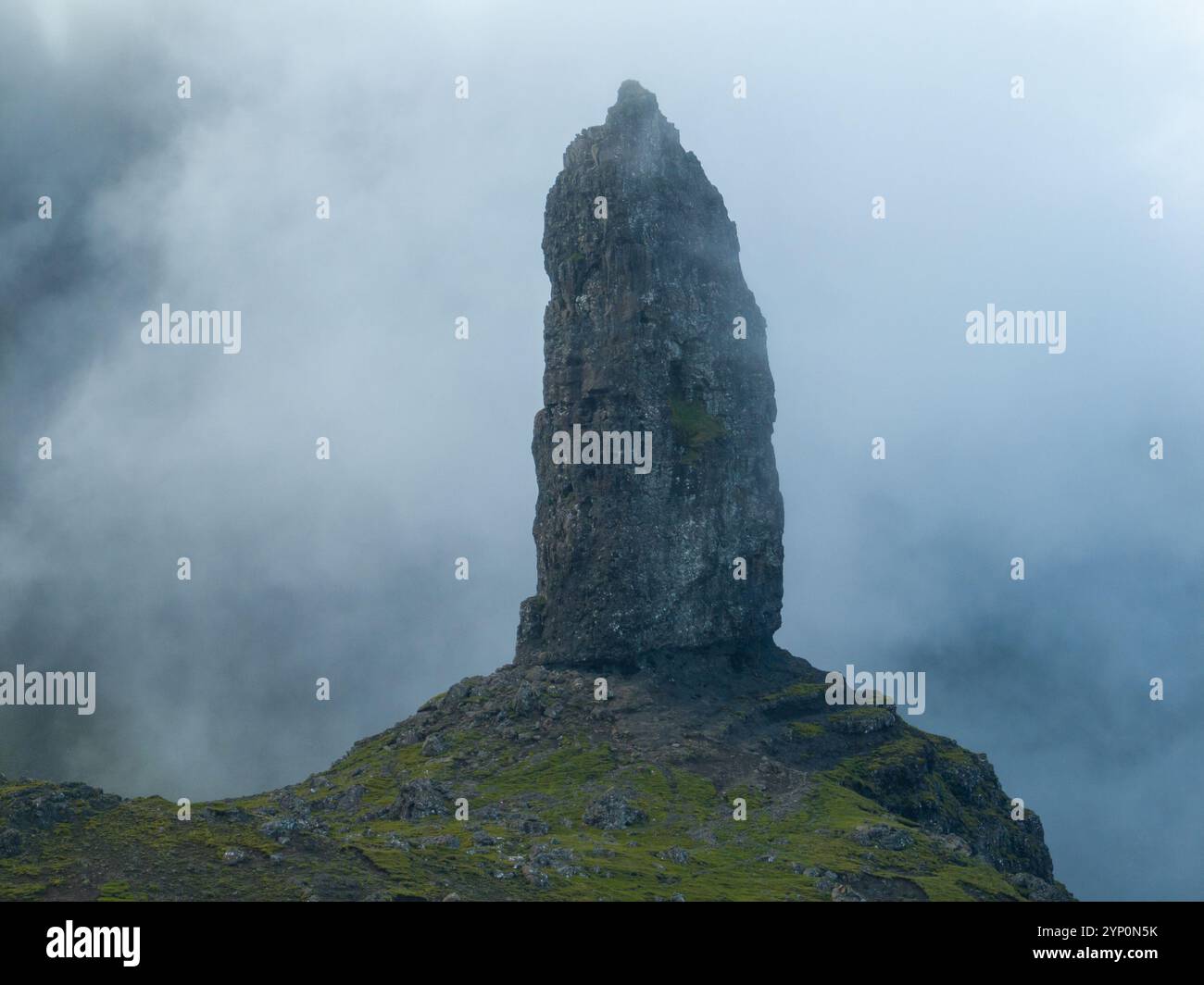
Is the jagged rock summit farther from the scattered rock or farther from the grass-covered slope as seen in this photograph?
the grass-covered slope

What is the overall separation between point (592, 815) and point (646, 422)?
3513 cm

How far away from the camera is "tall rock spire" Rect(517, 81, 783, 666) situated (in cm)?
11956

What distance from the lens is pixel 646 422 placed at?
121 meters

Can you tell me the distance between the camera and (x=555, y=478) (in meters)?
124

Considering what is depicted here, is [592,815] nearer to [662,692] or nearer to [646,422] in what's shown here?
[662,692]

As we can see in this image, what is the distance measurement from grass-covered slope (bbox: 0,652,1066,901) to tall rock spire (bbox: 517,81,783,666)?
4.73 meters

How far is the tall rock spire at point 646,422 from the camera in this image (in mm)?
119562

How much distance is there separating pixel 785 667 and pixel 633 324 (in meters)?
32.9

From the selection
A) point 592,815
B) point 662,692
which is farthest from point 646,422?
point 592,815

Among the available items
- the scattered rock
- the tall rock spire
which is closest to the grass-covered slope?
the scattered rock

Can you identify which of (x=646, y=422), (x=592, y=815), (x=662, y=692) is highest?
(x=646, y=422)

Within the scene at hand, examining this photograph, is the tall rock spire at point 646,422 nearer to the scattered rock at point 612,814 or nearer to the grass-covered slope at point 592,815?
the grass-covered slope at point 592,815
